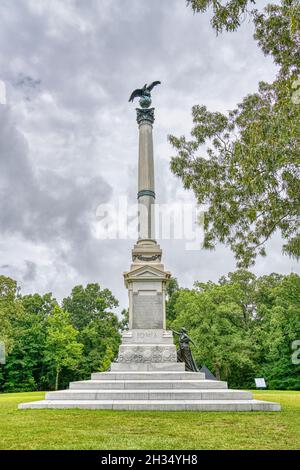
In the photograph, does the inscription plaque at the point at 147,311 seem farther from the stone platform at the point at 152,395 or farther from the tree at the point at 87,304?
the tree at the point at 87,304

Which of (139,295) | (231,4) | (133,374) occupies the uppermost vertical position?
(231,4)

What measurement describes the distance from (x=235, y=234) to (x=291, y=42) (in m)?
5.67

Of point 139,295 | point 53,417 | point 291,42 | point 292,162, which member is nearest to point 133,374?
point 139,295

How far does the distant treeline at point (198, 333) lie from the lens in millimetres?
35562

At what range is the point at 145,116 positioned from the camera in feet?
64.2

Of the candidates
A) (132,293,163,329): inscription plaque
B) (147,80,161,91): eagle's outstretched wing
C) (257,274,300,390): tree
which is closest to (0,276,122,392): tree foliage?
(257,274,300,390): tree

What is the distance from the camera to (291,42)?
10352 millimetres

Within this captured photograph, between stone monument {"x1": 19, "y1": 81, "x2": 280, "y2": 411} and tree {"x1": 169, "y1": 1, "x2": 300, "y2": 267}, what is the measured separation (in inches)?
168

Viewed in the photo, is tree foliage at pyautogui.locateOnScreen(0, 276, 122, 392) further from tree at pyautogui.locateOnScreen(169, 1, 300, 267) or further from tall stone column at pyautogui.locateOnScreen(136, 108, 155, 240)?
tree at pyautogui.locateOnScreen(169, 1, 300, 267)

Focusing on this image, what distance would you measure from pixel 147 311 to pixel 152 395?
537 centimetres

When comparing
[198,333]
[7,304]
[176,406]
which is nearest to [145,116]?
[176,406]

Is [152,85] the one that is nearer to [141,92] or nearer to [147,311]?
[141,92]

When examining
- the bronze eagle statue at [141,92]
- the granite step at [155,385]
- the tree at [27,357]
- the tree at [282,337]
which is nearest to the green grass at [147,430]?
the granite step at [155,385]
